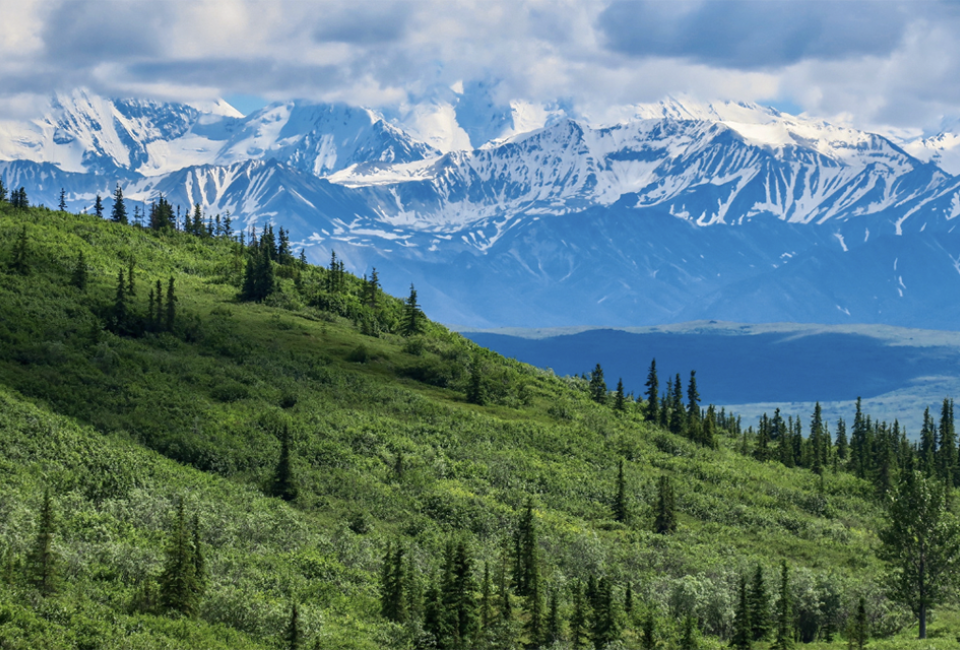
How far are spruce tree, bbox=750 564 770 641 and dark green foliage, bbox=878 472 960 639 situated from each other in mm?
10611

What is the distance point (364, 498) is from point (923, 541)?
48.3 meters

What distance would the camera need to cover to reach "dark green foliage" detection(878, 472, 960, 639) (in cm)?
7181

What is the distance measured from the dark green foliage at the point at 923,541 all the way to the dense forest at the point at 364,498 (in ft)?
0.57

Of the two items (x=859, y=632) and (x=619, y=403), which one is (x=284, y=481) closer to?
(x=859, y=632)

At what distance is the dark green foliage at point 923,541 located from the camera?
71812 millimetres

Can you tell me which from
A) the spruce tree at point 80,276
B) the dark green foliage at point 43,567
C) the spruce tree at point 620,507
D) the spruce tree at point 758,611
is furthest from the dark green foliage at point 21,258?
the spruce tree at point 758,611

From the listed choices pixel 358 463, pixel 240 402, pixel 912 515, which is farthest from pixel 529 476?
pixel 912 515

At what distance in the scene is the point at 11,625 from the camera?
153 ft

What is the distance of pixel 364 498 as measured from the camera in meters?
96.8

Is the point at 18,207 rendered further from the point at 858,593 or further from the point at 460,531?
the point at 858,593

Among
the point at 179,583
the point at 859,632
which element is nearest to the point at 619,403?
the point at 859,632

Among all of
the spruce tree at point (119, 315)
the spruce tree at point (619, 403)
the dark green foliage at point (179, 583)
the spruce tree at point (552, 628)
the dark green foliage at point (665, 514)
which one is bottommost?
the spruce tree at point (552, 628)

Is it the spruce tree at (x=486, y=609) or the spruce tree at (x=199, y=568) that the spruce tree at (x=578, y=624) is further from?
the spruce tree at (x=199, y=568)

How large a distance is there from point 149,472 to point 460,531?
2738cm
